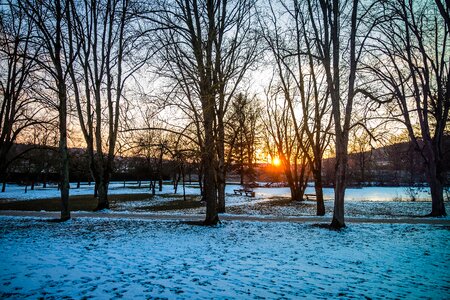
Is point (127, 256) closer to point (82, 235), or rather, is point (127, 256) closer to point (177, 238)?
point (177, 238)

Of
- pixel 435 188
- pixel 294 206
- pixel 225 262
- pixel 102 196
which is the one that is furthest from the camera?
pixel 294 206

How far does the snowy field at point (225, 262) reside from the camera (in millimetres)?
4078

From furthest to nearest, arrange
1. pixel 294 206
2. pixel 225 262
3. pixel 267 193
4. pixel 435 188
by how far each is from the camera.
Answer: pixel 267 193, pixel 294 206, pixel 435 188, pixel 225 262

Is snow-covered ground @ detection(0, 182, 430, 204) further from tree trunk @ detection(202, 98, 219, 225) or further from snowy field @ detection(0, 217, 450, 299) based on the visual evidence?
snowy field @ detection(0, 217, 450, 299)

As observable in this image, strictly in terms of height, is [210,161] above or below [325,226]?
above

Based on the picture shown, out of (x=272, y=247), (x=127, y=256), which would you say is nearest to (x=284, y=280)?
(x=272, y=247)

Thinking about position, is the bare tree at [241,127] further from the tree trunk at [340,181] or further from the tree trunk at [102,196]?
the tree trunk at [102,196]

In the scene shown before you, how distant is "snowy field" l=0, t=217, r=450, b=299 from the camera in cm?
408

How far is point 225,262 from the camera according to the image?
5.49 m

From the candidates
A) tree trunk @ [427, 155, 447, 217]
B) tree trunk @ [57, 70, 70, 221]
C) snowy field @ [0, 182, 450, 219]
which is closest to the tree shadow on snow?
snowy field @ [0, 182, 450, 219]

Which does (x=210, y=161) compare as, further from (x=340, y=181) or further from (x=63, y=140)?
(x=63, y=140)

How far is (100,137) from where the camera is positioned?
47.3 feet

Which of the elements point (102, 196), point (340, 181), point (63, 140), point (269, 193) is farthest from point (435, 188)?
point (269, 193)

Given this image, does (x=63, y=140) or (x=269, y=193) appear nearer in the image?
(x=63, y=140)
